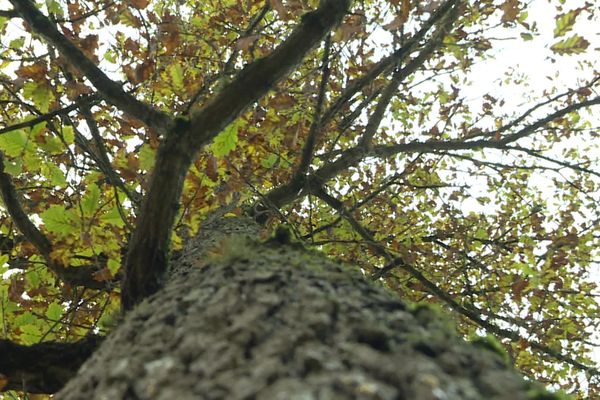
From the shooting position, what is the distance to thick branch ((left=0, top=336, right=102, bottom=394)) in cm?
236

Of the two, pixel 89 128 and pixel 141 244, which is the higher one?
pixel 89 128

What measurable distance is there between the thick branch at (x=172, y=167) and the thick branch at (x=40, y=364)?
1.39 ft

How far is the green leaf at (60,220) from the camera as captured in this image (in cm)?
245

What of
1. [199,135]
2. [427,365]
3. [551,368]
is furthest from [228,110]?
[551,368]

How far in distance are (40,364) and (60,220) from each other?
2.51ft

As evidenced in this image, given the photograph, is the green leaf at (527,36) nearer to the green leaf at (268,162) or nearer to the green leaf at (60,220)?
the green leaf at (268,162)

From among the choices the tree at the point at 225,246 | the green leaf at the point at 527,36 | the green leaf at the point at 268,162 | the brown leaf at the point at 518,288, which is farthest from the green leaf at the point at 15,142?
the brown leaf at the point at 518,288

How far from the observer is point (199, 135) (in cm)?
237

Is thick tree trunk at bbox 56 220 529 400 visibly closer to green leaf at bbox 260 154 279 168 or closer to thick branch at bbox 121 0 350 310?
thick branch at bbox 121 0 350 310

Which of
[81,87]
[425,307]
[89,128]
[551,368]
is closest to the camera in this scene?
[425,307]

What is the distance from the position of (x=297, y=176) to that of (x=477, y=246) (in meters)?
4.15

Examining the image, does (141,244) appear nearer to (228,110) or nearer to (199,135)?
(199,135)

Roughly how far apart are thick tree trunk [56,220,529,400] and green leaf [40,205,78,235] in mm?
1042

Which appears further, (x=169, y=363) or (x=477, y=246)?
(x=477, y=246)
